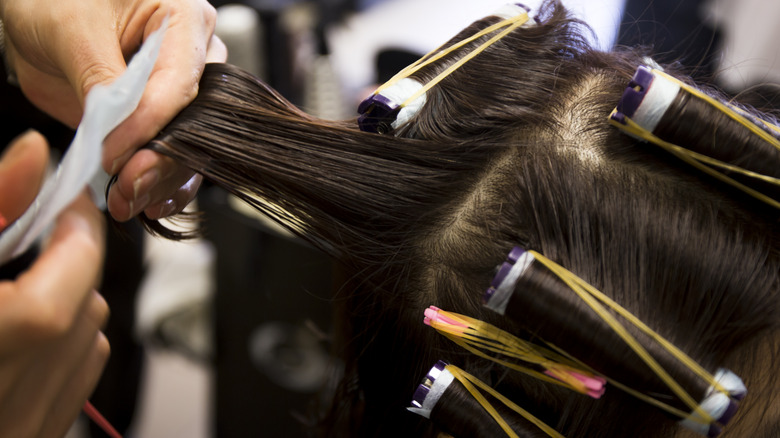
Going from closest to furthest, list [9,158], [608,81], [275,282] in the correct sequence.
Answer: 1. [9,158]
2. [608,81]
3. [275,282]

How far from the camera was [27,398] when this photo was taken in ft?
1.50

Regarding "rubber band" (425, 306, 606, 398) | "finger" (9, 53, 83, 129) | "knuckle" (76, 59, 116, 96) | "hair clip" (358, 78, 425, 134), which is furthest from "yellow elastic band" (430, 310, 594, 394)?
"finger" (9, 53, 83, 129)

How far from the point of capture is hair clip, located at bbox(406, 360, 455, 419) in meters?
0.51

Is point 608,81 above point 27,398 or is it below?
above

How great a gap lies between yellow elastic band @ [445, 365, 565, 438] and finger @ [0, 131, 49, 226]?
39 centimetres

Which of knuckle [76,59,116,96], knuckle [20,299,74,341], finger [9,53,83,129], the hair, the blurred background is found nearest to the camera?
knuckle [20,299,74,341]

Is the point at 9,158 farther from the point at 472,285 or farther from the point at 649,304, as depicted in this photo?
the point at 649,304

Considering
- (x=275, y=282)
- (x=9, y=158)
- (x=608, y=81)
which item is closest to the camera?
(x=9, y=158)

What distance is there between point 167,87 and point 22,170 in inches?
6.1

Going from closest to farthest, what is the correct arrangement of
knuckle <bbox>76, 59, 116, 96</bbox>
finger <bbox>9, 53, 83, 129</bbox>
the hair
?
the hair
knuckle <bbox>76, 59, 116, 96</bbox>
finger <bbox>9, 53, 83, 129</bbox>

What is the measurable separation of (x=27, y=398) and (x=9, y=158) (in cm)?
20

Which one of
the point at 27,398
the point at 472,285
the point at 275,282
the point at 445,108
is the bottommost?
the point at 275,282

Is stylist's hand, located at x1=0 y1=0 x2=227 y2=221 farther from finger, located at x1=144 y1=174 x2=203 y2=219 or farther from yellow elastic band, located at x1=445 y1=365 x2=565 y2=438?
yellow elastic band, located at x1=445 y1=365 x2=565 y2=438

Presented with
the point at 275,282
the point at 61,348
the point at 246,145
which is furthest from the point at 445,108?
the point at 275,282
